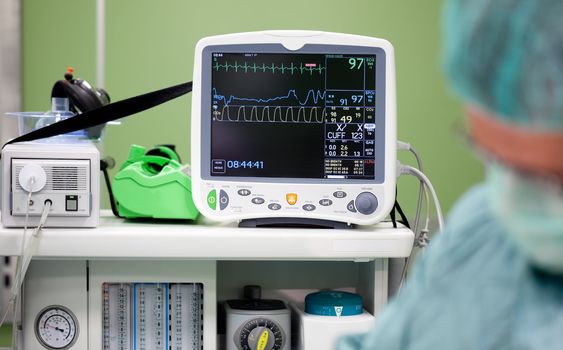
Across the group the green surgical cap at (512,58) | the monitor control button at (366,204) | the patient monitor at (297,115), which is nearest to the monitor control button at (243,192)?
the patient monitor at (297,115)

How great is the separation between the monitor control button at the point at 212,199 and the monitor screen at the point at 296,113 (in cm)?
4

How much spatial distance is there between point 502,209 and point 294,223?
123 cm

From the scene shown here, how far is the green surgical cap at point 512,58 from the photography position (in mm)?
336

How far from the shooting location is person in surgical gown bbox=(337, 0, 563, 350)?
34 centimetres

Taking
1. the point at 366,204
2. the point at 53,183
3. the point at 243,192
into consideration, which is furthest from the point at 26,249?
the point at 366,204

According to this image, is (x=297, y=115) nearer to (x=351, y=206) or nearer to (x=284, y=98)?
(x=284, y=98)

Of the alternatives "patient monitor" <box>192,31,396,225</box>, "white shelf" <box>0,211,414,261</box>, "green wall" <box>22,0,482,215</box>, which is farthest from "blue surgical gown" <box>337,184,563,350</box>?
"green wall" <box>22,0,482,215</box>

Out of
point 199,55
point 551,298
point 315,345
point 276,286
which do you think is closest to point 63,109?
point 199,55

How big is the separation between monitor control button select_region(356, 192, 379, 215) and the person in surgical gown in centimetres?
114

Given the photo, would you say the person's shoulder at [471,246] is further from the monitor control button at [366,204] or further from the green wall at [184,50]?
the green wall at [184,50]

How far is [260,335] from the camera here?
5.20 feet

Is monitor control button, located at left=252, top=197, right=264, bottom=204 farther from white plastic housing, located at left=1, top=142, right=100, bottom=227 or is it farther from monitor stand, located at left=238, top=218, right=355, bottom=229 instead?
white plastic housing, located at left=1, top=142, right=100, bottom=227

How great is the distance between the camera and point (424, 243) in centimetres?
170

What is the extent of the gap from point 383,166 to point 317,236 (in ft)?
0.70
